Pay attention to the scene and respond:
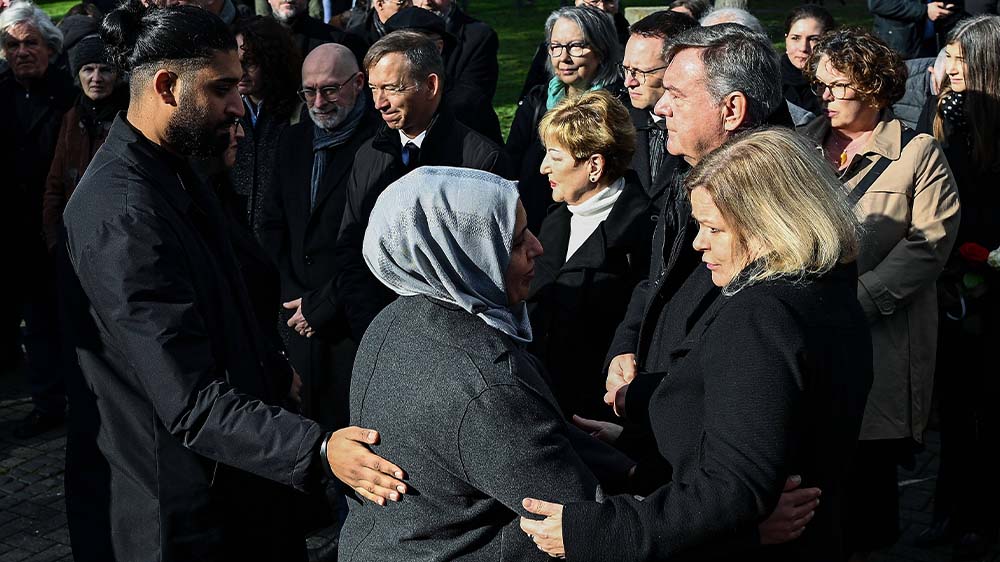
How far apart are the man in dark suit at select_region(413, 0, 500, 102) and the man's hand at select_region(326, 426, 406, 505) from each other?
5332mm

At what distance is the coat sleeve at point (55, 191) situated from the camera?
21.2 feet

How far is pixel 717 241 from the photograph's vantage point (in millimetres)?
2680

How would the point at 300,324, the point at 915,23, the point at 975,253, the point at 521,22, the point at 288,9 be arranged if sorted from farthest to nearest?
the point at 521,22 → the point at 915,23 → the point at 288,9 → the point at 300,324 → the point at 975,253

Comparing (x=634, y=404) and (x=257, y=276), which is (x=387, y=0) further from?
(x=634, y=404)

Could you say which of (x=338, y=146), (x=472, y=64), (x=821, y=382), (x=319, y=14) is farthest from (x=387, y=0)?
(x=821, y=382)

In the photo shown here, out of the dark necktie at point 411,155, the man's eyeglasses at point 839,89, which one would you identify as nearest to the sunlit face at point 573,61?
the dark necktie at point 411,155

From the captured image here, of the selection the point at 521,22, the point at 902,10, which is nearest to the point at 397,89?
the point at 902,10

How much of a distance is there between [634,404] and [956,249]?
2405 millimetres

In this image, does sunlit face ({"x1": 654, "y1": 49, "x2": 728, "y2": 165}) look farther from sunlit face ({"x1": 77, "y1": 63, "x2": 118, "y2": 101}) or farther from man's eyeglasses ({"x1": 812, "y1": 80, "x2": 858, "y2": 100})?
sunlit face ({"x1": 77, "y1": 63, "x2": 118, "y2": 101})

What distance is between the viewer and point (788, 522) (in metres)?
2.46

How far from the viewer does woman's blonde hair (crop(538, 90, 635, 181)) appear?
4.32 m

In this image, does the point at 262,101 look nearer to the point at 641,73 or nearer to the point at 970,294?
the point at 641,73

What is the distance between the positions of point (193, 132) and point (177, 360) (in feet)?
2.50

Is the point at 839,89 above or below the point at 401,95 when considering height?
above
